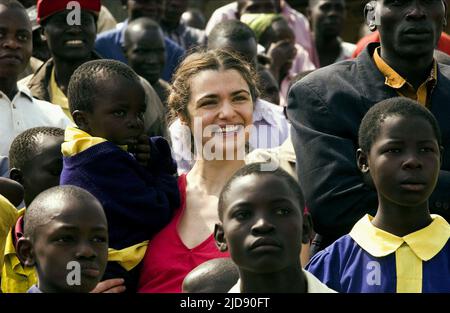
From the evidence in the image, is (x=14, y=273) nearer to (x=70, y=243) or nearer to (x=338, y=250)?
(x=70, y=243)

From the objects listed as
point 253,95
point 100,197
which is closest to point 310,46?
point 253,95

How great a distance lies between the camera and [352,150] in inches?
193

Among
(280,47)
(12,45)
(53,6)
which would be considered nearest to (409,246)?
(12,45)

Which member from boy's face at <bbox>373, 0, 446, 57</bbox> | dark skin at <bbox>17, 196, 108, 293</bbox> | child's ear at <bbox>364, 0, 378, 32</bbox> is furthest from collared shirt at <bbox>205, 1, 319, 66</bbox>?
dark skin at <bbox>17, 196, 108, 293</bbox>

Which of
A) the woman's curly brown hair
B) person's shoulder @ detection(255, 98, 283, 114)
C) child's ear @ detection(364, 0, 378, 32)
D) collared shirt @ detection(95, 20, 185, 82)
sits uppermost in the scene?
collared shirt @ detection(95, 20, 185, 82)

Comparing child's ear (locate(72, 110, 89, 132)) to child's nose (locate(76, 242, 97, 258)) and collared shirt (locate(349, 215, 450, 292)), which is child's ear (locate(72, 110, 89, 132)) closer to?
child's nose (locate(76, 242, 97, 258))

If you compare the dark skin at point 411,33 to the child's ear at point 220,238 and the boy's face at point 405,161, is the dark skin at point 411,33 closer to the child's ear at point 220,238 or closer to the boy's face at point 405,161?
the boy's face at point 405,161

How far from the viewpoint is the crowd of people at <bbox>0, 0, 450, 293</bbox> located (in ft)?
13.7

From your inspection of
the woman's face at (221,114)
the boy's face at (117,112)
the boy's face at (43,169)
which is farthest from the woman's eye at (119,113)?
the boy's face at (43,169)

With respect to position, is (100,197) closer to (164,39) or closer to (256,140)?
(256,140)

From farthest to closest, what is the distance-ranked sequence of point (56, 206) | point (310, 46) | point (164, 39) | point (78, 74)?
point (310, 46) < point (164, 39) < point (78, 74) < point (56, 206)
